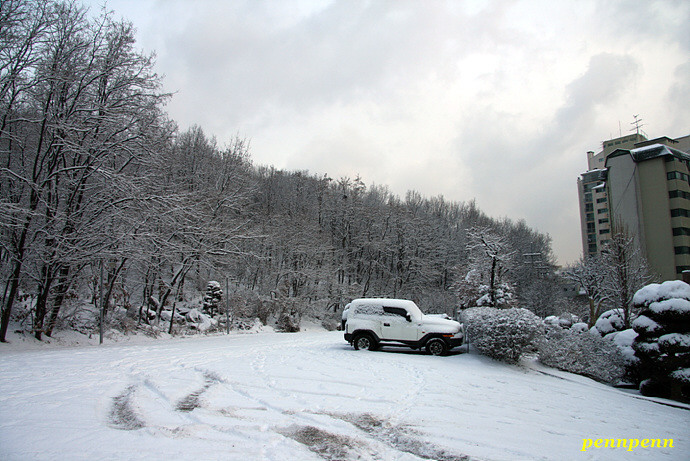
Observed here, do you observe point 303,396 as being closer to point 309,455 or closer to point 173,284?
point 309,455

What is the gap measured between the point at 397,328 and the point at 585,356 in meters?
5.95

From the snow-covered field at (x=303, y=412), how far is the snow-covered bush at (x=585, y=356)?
1.27m

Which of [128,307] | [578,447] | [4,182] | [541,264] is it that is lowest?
[578,447]

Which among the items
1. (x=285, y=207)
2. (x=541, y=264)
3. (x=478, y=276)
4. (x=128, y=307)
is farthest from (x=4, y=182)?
(x=541, y=264)

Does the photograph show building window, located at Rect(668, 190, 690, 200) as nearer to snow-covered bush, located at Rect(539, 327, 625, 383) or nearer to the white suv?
snow-covered bush, located at Rect(539, 327, 625, 383)

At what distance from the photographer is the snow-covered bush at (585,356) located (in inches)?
477

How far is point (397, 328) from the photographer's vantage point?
46.8ft

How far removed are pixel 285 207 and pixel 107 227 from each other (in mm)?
46587

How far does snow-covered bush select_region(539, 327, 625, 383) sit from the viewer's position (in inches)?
477

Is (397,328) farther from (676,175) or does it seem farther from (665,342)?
(676,175)

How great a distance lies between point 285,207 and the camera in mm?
61281

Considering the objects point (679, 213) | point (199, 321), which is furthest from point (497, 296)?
point (679, 213)

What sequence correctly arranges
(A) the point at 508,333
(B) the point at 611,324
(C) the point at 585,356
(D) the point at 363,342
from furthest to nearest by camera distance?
(B) the point at 611,324
(D) the point at 363,342
(C) the point at 585,356
(A) the point at 508,333

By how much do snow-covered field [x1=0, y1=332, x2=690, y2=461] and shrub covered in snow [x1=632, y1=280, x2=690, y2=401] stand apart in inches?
38.7
